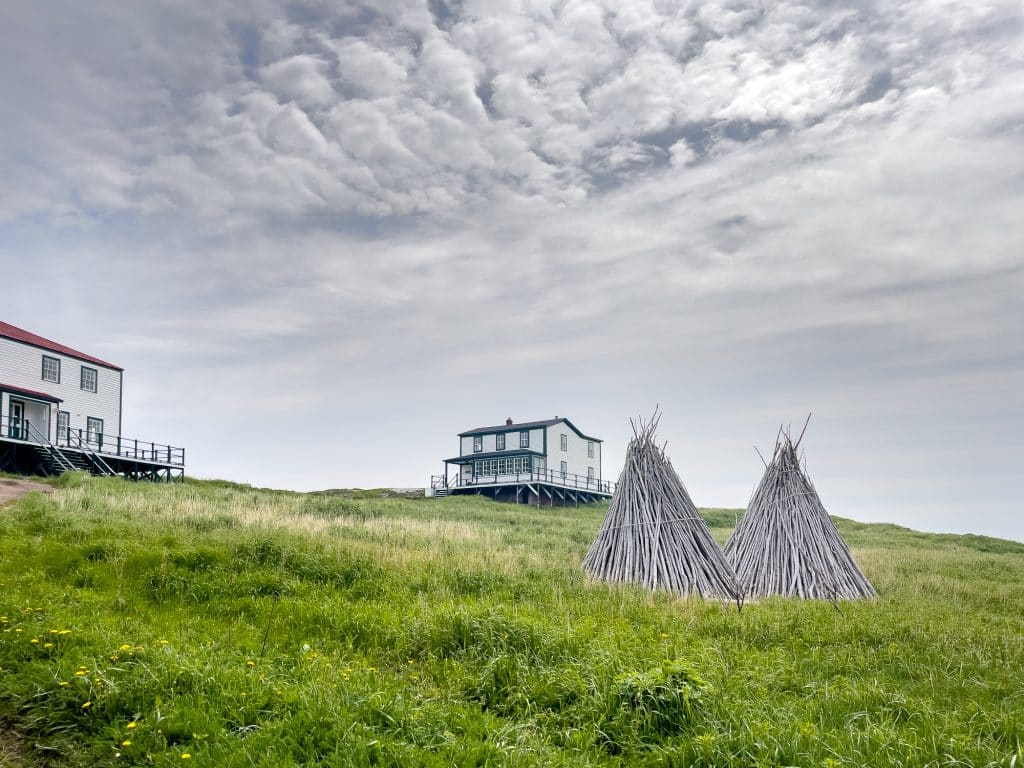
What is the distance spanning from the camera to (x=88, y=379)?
3566cm

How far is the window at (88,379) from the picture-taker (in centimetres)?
3541

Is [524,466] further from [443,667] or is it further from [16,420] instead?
[443,667]

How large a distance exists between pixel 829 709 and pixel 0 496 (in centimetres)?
1942

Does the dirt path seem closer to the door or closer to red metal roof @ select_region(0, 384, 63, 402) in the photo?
the door

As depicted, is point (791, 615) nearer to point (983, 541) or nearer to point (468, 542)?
point (468, 542)

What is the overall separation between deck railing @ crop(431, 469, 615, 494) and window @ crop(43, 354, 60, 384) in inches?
841

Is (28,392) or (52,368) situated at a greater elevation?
(52,368)

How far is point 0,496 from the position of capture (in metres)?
18.3

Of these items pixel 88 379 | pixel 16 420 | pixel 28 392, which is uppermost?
pixel 88 379

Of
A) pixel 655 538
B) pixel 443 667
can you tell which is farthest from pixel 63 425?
pixel 443 667

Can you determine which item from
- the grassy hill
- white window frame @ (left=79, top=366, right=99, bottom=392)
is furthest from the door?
the grassy hill

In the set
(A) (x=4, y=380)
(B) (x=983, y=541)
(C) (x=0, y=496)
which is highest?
(A) (x=4, y=380)

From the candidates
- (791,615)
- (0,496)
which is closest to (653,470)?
(791,615)

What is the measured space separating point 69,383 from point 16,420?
433 cm
